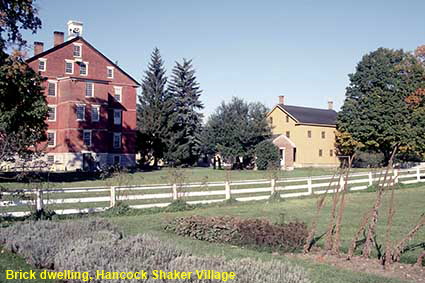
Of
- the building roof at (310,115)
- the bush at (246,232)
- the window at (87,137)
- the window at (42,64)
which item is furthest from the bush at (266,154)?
the bush at (246,232)

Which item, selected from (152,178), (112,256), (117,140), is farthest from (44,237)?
(117,140)

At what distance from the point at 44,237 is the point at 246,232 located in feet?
13.6

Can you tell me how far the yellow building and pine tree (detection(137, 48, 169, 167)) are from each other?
14.4 meters

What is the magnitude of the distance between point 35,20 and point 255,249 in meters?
20.3

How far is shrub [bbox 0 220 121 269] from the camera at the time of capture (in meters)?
7.70

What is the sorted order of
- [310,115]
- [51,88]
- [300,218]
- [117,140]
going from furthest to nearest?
[310,115] < [117,140] < [51,88] < [300,218]

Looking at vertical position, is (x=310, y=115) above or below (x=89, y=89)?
below

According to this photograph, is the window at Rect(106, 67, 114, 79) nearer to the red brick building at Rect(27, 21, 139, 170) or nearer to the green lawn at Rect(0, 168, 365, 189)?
the red brick building at Rect(27, 21, 139, 170)

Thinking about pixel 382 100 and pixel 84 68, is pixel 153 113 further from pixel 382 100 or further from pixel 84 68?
pixel 382 100

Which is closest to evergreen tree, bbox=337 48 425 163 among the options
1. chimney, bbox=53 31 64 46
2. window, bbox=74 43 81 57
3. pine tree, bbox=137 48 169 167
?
pine tree, bbox=137 48 169 167

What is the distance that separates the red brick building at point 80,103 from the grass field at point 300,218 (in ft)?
111

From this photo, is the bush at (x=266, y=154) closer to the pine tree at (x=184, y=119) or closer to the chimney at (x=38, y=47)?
the pine tree at (x=184, y=119)

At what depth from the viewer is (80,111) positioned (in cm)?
5041

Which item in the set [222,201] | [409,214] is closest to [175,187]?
[222,201]
